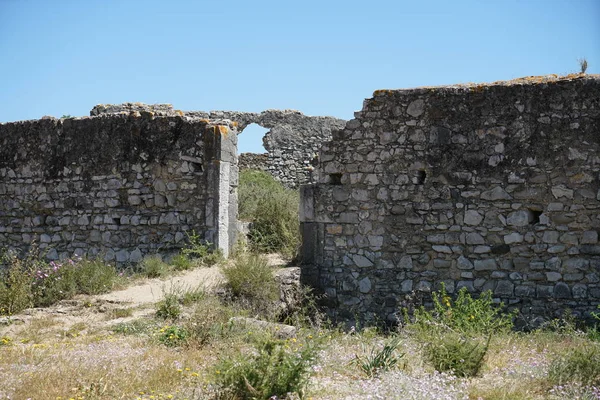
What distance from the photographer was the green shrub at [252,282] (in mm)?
9070

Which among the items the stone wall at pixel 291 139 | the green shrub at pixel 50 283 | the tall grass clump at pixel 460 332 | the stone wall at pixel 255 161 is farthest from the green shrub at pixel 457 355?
the stone wall at pixel 255 161

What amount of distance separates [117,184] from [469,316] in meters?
6.79

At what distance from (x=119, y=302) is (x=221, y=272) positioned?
5.35ft

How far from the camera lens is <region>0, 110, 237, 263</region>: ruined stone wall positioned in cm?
1113

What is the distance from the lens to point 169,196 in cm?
1128

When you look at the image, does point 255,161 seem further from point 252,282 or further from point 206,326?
point 206,326

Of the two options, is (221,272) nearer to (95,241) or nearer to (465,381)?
(95,241)

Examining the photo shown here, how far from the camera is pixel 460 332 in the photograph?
24.5ft

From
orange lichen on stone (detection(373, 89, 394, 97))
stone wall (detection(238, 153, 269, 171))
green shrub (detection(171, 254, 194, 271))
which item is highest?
orange lichen on stone (detection(373, 89, 394, 97))

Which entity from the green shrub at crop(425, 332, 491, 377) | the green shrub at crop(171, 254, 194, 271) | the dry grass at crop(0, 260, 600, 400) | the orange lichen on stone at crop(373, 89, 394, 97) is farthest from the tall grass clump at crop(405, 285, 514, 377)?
the green shrub at crop(171, 254, 194, 271)

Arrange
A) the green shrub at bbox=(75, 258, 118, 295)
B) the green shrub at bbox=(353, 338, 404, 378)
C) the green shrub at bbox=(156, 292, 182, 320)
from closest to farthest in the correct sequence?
the green shrub at bbox=(353, 338, 404, 378), the green shrub at bbox=(156, 292, 182, 320), the green shrub at bbox=(75, 258, 118, 295)

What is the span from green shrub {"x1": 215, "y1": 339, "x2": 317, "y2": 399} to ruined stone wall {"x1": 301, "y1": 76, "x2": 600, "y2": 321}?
455cm

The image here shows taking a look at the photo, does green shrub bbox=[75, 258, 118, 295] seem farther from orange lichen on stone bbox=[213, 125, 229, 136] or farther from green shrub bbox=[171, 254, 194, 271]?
orange lichen on stone bbox=[213, 125, 229, 136]

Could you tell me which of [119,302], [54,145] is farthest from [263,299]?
[54,145]
